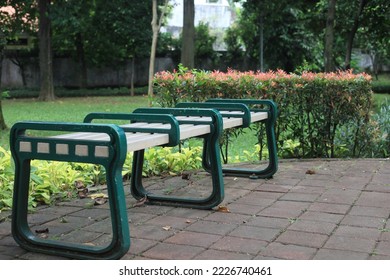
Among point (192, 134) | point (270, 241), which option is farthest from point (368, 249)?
point (192, 134)

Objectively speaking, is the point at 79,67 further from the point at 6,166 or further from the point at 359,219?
the point at 359,219

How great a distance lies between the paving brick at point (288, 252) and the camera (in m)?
3.16

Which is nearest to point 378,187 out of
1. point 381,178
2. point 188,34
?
point 381,178

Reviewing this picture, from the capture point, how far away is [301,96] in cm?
668

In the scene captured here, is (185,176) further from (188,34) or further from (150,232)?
(188,34)

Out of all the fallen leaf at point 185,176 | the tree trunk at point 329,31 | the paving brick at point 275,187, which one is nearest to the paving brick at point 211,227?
the paving brick at point 275,187

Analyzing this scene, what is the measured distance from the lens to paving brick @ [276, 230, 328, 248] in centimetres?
342

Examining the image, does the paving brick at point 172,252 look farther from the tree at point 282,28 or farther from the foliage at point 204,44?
the foliage at point 204,44

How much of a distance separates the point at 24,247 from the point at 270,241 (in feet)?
4.87

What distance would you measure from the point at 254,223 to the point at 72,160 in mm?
1403

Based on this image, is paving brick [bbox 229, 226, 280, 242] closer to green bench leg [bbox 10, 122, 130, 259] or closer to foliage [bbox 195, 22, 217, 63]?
green bench leg [bbox 10, 122, 130, 259]

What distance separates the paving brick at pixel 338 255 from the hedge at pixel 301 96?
351 centimetres

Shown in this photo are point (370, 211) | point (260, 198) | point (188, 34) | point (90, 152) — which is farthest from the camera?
point (188, 34)

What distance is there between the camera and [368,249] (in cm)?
329
